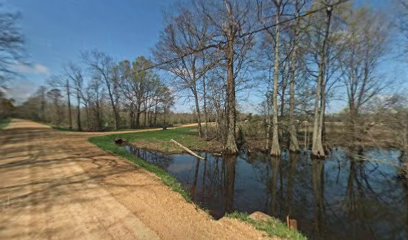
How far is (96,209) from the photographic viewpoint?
5473 millimetres

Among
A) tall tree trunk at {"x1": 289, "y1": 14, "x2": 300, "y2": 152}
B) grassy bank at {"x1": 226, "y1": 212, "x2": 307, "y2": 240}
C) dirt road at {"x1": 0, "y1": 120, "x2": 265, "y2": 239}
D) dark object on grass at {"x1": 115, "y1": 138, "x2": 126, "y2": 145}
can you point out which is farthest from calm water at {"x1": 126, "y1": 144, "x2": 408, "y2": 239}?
dark object on grass at {"x1": 115, "y1": 138, "x2": 126, "y2": 145}

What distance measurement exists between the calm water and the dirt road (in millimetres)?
1434

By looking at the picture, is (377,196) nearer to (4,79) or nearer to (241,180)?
(241,180)

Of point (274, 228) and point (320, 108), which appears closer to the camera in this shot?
point (274, 228)

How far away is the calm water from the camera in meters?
7.04

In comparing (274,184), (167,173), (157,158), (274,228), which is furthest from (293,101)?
(274,228)

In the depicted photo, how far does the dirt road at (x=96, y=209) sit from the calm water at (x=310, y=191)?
4.71ft

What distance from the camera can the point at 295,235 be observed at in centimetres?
488

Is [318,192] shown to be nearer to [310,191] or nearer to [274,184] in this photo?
[310,191]

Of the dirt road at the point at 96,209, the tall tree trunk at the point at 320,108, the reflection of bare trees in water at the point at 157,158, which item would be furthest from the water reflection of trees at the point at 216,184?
the tall tree trunk at the point at 320,108

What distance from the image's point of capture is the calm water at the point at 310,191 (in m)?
7.04

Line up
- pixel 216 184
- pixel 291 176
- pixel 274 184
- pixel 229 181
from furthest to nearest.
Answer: pixel 291 176 < pixel 229 181 < pixel 274 184 < pixel 216 184

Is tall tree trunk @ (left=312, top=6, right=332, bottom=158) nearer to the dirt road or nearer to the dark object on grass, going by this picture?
the dirt road

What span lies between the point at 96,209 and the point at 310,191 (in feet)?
27.5
